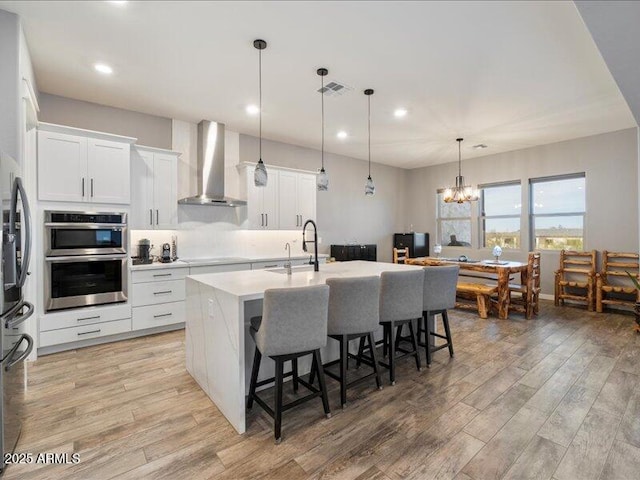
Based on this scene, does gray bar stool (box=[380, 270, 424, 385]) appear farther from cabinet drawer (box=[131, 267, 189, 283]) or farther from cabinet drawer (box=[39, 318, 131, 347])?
cabinet drawer (box=[39, 318, 131, 347])

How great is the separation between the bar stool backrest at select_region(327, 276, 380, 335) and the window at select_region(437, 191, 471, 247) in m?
5.46

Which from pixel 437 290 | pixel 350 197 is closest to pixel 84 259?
pixel 437 290

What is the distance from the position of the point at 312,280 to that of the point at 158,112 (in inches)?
138

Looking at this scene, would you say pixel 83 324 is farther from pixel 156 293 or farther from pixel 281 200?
pixel 281 200

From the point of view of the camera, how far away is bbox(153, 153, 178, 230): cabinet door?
174 inches

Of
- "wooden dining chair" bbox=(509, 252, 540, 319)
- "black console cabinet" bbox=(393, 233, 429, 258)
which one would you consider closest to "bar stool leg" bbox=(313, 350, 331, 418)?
"wooden dining chair" bbox=(509, 252, 540, 319)

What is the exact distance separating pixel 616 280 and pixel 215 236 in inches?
257

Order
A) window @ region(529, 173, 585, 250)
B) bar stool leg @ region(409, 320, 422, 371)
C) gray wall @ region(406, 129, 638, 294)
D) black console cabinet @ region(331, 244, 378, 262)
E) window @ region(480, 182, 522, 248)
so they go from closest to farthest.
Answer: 1. bar stool leg @ region(409, 320, 422, 371)
2. gray wall @ region(406, 129, 638, 294)
3. window @ region(529, 173, 585, 250)
4. black console cabinet @ region(331, 244, 378, 262)
5. window @ region(480, 182, 522, 248)

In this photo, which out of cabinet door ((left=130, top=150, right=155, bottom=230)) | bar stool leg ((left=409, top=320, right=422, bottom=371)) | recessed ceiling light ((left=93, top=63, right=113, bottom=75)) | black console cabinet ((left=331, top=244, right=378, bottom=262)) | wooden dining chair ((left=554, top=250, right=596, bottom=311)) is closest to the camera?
bar stool leg ((left=409, top=320, right=422, bottom=371))

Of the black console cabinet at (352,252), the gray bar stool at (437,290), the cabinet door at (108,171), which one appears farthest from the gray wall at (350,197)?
the gray bar stool at (437,290)

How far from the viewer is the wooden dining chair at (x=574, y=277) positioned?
211 inches

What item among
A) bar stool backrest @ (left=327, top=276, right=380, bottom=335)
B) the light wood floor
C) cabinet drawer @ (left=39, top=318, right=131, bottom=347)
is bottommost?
the light wood floor

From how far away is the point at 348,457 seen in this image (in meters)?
1.90

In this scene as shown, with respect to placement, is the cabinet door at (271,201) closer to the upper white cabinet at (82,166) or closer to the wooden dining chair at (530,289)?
the upper white cabinet at (82,166)
